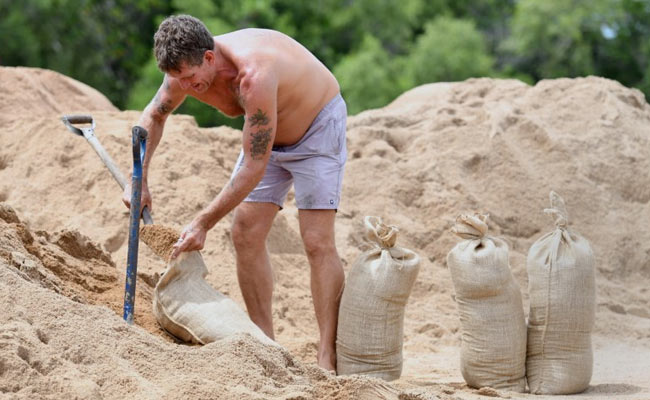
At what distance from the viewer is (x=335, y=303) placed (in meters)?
4.40

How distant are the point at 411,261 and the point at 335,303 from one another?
380 millimetres

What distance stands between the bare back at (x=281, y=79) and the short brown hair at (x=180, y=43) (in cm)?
17

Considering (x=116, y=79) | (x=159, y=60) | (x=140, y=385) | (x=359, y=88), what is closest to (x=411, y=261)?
(x=159, y=60)

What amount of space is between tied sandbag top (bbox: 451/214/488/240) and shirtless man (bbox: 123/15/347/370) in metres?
0.52

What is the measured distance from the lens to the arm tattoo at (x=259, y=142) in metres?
3.98

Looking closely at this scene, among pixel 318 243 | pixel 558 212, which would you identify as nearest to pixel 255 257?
pixel 318 243

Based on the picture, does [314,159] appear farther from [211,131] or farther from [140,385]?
[211,131]

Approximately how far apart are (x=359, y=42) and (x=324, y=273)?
1467 centimetres

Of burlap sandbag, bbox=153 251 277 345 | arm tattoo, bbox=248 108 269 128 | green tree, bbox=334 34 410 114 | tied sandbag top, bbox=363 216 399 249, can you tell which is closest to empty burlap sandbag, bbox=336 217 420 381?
tied sandbag top, bbox=363 216 399 249

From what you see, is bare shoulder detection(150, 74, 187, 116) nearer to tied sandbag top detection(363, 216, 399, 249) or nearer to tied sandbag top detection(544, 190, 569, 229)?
tied sandbag top detection(363, 216, 399, 249)

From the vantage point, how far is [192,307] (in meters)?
3.95

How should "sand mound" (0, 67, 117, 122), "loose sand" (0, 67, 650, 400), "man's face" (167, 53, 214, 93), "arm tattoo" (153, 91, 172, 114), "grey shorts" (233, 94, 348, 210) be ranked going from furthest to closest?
"sand mound" (0, 67, 117, 122), "arm tattoo" (153, 91, 172, 114), "grey shorts" (233, 94, 348, 210), "man's face" (167, 53, 214, 93), "loose sand" (0, 67, 650, 400)

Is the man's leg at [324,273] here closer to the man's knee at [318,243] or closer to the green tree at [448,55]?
the man's knee at [318,243]

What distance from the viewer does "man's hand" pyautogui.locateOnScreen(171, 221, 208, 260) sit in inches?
155
